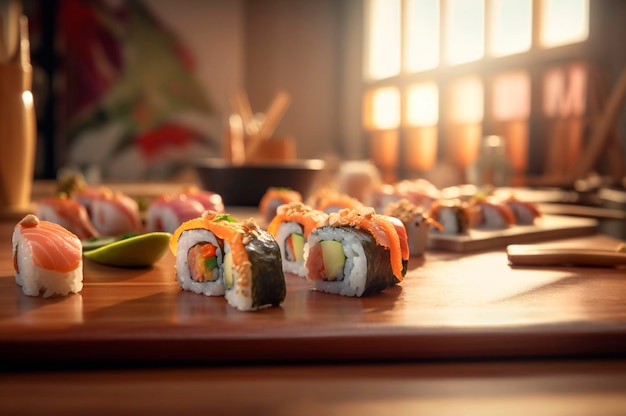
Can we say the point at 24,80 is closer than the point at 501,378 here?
No

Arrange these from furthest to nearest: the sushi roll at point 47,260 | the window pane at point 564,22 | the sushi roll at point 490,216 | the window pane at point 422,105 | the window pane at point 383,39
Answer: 1. the window pane at point 383,39
2. the window pane at point 422,105
3. the window pane at point 564,22
4. the sushi roll at point 490,216
5. the sushi roll at point 47,260

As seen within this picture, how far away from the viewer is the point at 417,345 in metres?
1.01

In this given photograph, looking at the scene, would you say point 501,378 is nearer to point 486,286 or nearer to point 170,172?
point 486,286

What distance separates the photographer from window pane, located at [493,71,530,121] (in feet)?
18.8

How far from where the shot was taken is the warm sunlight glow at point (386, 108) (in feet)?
26.6

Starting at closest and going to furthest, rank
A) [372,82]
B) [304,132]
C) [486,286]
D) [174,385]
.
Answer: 1. [174,385]
2. [486,286]
3. [372,82]
4. [304,132]

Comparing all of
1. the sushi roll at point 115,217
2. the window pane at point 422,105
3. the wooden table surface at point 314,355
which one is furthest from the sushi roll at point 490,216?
the window pane at point 422,105

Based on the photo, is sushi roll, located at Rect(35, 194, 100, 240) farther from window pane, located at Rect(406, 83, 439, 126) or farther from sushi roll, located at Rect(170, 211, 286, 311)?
window pane, located at Rect(406, 83, 439, 126)

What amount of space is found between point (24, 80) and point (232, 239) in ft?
5.51

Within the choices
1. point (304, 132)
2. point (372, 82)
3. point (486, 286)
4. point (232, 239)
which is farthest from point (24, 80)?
point (304, 132)

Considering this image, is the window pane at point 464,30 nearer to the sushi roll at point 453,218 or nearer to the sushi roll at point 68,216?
the sushi roll at point 453,218

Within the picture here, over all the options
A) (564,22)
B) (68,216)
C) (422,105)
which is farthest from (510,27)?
(68,216)

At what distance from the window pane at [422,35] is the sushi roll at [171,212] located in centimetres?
544

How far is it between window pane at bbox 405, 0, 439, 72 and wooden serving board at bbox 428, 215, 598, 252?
4749 millimetres
